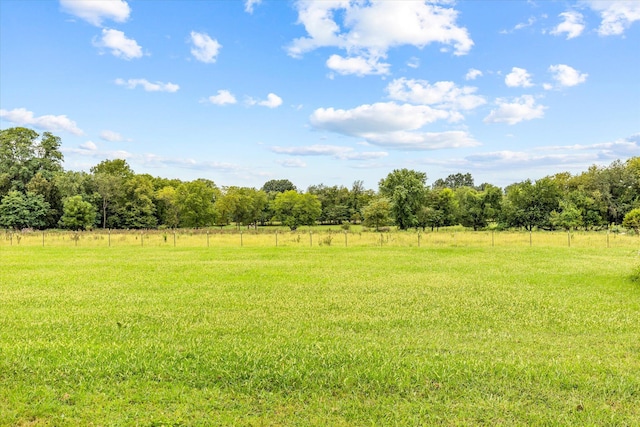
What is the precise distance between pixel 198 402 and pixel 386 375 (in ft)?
7.24

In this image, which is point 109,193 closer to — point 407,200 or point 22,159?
point 22,159

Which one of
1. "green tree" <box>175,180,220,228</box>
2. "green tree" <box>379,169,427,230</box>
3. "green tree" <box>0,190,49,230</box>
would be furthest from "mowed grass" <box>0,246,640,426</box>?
"green tree" <box>175,180,220,228</box>

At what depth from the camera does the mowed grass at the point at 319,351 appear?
4.02 m

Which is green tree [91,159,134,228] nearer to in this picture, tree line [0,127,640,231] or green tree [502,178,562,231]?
tree line [0,127,640,231]

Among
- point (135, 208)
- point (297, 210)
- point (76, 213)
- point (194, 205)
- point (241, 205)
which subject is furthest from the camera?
point (241, 205)

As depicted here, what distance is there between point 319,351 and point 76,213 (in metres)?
48.6

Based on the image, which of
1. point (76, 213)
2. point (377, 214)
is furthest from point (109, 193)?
point (377, 214)

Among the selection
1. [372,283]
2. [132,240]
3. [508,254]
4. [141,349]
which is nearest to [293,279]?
[372,283]

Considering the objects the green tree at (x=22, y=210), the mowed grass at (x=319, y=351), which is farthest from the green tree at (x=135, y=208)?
the mowed grass at (x=319, y=351)

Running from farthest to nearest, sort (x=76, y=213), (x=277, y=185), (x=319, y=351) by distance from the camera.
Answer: (x=277, y=185)
(x=76, y=213)
(x=319, y=351)

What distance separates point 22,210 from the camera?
45062mm

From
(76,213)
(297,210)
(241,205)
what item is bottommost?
(76,213)

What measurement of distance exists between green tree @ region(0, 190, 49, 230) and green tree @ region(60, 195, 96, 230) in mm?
3676

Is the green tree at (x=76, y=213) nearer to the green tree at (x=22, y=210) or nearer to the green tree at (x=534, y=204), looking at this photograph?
the green tree at (x=22, y=210)
